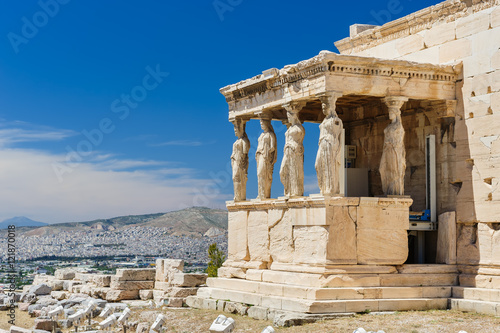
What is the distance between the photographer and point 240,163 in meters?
19.6

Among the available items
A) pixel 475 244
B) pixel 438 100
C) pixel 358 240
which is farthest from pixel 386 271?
pixel 438 100

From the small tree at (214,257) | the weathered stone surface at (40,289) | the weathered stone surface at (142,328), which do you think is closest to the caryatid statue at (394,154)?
the weathered stone surface at (142,328)

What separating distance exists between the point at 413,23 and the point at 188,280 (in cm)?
832

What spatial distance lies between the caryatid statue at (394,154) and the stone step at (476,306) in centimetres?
241

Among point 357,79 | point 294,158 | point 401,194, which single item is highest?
point 357,79

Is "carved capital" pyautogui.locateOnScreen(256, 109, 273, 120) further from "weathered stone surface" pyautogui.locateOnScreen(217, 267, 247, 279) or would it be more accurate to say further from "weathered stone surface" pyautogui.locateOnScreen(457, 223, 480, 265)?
"weathered stone surface" pyautogui.locateOnScreen(457, 223, 480, 265)

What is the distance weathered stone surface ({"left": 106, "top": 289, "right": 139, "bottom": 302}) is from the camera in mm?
21328

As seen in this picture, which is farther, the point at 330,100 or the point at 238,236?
the point at 238,236

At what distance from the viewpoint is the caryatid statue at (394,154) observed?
1656cm

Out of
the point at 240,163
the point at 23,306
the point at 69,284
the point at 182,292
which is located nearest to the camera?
the point at 240,163

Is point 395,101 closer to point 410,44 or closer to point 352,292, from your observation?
point 410,44

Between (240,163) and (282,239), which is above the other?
(240,163)

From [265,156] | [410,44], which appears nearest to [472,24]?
[410,44]

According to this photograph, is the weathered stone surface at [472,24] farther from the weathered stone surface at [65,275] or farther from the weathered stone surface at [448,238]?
the weathered stone surface at [65,275]
